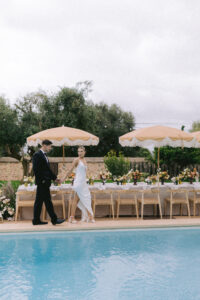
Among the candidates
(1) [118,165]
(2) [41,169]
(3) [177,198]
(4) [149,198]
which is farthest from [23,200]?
(1) [118,165]

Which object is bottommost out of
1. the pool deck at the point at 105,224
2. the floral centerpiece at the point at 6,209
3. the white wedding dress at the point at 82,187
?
the pool deck at the point at 105,224

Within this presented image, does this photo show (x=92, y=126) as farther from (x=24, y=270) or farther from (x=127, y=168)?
(x=24, y=270)

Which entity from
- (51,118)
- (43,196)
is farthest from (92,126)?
(43,196)

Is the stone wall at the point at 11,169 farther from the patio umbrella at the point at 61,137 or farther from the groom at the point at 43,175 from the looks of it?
the groom at the point at 43,175

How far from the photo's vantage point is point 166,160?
2141 centimetres

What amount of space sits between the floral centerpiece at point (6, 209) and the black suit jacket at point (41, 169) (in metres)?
1.52

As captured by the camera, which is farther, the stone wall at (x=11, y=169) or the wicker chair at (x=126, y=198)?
the stone wall at (x=11, y=169)

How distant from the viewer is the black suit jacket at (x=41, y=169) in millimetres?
7598

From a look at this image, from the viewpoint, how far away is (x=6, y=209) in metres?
8.82

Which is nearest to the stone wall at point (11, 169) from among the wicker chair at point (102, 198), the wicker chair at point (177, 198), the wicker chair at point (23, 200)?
the wicker chair at point (23, 200)

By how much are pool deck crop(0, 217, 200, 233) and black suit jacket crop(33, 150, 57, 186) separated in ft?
3.45

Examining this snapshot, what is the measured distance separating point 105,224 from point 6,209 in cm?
257

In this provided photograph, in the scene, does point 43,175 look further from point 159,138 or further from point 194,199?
point 194,199

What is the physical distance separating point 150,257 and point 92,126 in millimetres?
13963
